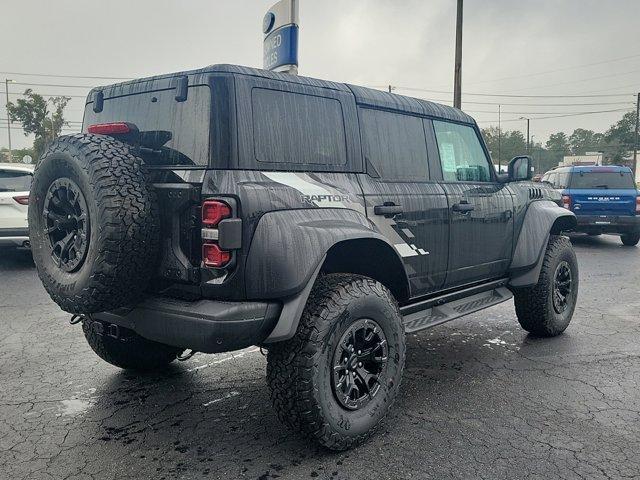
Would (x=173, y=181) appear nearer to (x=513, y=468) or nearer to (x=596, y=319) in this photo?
(x=513, y=468)

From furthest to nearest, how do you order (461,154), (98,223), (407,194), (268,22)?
(268,22), (461,154), (407,194), (98,223)

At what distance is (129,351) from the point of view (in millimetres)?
3830

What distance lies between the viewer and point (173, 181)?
2670 mm

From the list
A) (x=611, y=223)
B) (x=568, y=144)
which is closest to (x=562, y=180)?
(x=611, y=223)

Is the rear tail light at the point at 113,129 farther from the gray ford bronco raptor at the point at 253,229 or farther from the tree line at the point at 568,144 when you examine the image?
the tree line at the point at 568,144

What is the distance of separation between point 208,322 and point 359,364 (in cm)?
95

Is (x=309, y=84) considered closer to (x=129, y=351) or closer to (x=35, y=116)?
(x=129, y=351)

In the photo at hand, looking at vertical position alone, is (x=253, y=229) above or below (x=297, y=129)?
below

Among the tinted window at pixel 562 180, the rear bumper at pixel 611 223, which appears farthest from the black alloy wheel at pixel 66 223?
the tinted window at pixel 562 180

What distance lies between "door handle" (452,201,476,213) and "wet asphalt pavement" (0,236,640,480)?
1222 millimetres

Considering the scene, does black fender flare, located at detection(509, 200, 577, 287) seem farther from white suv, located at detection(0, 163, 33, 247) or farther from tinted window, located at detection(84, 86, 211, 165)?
white suv, located at detection(0, 163, 33, 247)

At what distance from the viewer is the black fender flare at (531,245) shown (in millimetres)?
4676

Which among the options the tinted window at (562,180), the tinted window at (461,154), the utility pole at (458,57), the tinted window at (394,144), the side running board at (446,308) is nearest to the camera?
the tinted window at (394,144)

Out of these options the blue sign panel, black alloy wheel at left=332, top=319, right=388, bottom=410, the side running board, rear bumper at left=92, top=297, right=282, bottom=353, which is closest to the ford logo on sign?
the blue sign panel
